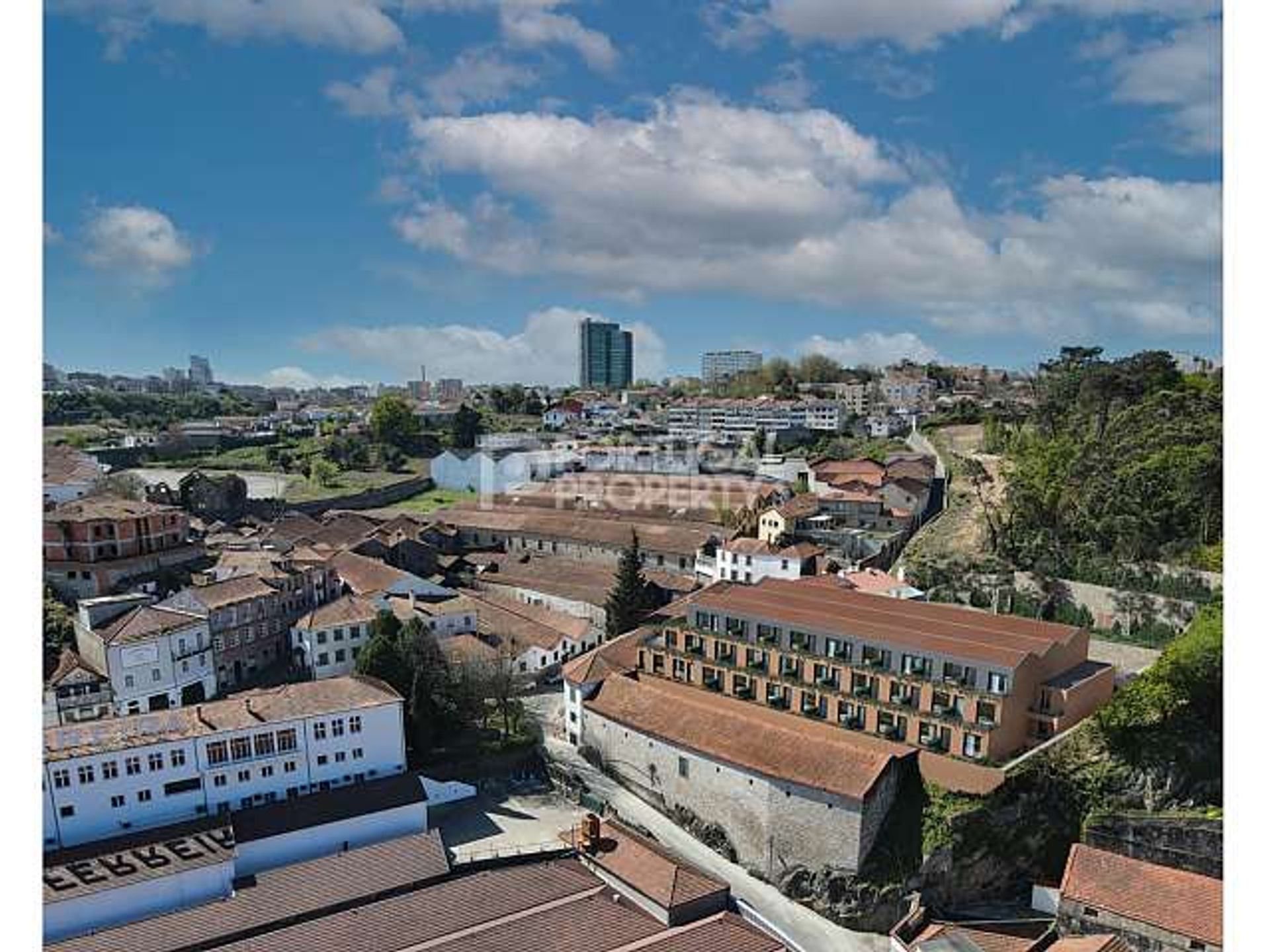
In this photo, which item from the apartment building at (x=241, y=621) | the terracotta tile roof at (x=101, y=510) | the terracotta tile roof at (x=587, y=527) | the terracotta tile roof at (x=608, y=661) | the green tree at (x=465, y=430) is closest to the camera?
the terracotta tile roof at (x=608, y=661)

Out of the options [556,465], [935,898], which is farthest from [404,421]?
[935,898]

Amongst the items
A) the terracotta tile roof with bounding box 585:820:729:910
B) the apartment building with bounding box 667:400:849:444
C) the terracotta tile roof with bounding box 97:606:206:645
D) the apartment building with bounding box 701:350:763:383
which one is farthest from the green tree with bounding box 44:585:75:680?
the apartment building with bounding box 701:350:763:383

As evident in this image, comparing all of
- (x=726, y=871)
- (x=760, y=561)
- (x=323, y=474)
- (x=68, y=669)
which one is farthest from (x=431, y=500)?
(x=726, y=871)

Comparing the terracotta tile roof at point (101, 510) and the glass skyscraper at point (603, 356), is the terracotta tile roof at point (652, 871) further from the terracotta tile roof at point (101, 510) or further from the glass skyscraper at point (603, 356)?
the glass skyscraper at point (603, 356)

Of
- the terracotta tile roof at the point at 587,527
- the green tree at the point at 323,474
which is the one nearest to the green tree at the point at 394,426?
the green tree at the point at 323,474

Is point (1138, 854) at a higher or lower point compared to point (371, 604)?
lower

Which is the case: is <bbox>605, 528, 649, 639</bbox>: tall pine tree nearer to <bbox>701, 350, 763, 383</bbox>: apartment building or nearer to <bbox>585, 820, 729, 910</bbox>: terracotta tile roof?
<bbox>585, 820, 729, 910</bbox>: terracotta tile roof

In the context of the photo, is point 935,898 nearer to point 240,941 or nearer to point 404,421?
point 240,941
